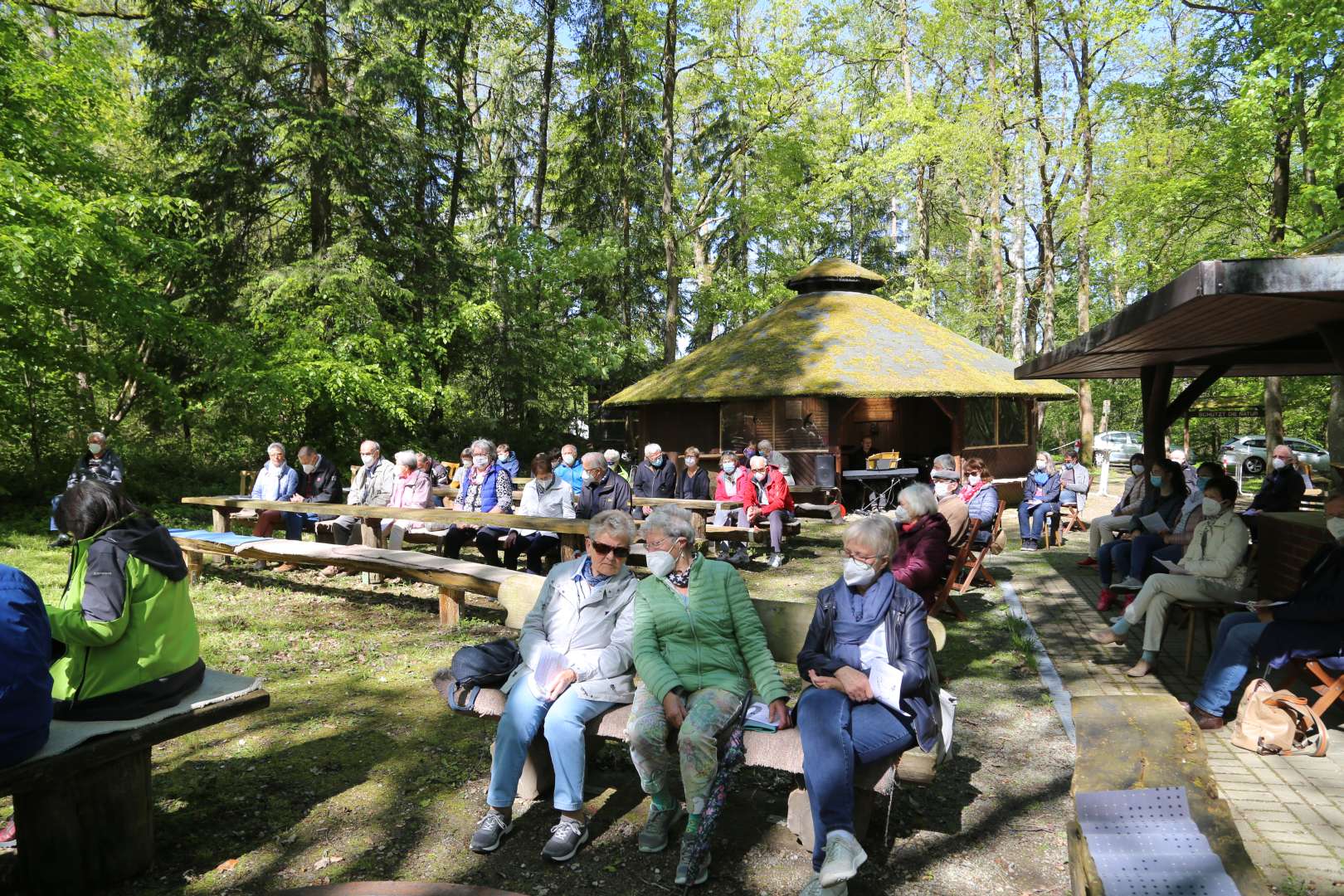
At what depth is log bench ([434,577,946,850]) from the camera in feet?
11.3

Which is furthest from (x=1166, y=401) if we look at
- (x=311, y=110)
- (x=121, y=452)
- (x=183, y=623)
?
(x=121, y=452)

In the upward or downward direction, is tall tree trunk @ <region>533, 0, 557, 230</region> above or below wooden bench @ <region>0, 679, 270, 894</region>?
above

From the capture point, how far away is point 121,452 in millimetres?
17531

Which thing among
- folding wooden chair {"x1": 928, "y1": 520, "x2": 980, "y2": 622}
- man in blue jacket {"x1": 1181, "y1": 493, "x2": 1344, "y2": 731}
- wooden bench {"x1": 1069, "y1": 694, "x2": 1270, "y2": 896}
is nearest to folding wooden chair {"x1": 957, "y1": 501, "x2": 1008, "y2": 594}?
folding wooden chair {"x1": 928, "y1": 520, "x2": 980, "y2": 622}

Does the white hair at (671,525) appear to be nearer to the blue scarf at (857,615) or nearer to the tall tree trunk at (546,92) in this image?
the blue scarf at (857,615)

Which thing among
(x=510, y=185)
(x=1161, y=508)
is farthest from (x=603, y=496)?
(x=510, y=185)

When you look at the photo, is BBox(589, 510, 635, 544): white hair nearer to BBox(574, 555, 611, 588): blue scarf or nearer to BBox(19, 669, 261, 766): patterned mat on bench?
BBox(574, 555, 611, 588): blue scarf

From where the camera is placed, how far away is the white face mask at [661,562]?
3.93m

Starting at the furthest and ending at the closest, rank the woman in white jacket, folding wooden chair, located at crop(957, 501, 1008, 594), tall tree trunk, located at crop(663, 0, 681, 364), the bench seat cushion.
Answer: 1. tall tree trunk, located at crop(663, 0, 681, 364)
2. folding wooden chair, located at crop(957, 501, 1008, 594)
3. the woman in white jacket
4. the bench seat cushion

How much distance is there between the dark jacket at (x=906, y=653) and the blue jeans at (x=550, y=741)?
3.39 feet

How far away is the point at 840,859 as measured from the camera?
125 inches

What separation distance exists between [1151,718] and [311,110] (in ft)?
66.2

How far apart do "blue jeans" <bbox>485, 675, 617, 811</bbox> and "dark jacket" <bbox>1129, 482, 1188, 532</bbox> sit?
636 centimetres

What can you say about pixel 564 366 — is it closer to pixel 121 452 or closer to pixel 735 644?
pixel 121 452
